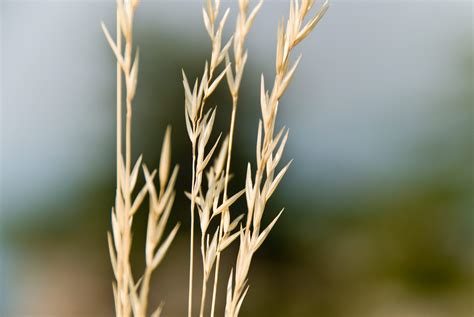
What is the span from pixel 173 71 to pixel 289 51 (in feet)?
16.2

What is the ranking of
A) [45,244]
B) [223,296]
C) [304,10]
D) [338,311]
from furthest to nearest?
Result: [45,244], [338,311], [223,296], [304,10]

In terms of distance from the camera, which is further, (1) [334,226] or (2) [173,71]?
(1) [334,226]

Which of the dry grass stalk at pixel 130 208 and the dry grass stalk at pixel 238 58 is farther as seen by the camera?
the dry grass stalk at pixel 238 58

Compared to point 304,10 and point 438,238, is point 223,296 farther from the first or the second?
point 304,10

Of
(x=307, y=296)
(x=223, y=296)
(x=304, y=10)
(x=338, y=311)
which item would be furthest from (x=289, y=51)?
(x=307, y=296)

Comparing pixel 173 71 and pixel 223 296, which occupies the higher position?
pixel 173 71

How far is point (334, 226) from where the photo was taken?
18.6 ft

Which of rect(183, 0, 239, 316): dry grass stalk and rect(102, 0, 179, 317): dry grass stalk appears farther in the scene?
rect(183, 0, 239, 316): dry grass stalk

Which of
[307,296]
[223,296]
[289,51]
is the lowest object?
[307,296]

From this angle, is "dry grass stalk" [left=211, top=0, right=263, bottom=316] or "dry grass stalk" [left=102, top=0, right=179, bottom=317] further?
"dry grass stalk" [left=211, top=0, right=263, bottom=316]

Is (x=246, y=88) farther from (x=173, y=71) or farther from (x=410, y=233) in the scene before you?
(x=410, y=233)

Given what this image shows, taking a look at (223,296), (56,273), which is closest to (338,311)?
(223,296)

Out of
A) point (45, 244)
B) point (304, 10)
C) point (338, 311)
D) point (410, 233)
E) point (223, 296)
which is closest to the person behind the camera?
point (304, 10)

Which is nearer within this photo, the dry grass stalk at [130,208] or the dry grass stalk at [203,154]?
the dry grass stalk at [130,208]
